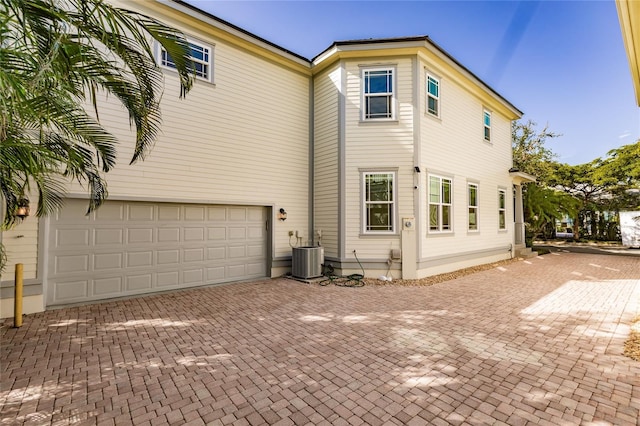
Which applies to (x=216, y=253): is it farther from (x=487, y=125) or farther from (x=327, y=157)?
(x=487, y=125)

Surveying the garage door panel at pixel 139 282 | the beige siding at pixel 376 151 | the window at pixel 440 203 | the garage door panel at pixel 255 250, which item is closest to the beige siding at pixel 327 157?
the beige siding at pixel 376 151

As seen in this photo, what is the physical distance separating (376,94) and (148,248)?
25.5ft

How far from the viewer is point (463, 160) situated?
427 inches

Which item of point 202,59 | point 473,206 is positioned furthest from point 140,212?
point 473,206

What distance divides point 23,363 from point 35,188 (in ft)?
12.7

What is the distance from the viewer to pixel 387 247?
8.70 meters

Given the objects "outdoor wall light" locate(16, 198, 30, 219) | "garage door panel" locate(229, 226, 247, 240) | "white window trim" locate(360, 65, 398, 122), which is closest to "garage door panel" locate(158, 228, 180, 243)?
"garage door panel" locate(229, 226, 247, 240)

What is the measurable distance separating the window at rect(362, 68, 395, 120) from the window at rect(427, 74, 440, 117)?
1459 mm

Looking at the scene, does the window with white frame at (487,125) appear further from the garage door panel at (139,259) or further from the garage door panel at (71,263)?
the garage door panel at (71,263)

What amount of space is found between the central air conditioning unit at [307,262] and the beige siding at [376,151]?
0.92 meters

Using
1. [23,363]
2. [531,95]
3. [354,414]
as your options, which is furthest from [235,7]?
[531,95]

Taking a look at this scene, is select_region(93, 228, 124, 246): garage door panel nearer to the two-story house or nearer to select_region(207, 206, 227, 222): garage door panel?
the two-story house

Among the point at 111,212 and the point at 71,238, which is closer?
the point at 71,238

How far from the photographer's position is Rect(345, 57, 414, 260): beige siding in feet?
28.7
